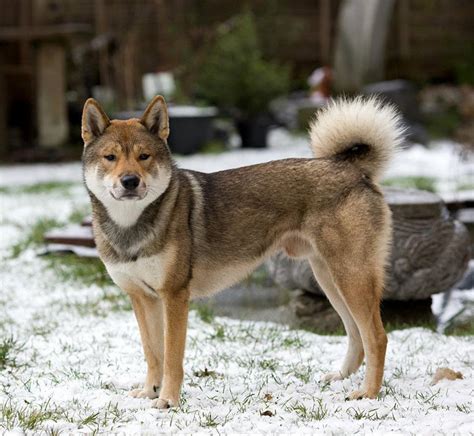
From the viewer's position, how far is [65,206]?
866cm

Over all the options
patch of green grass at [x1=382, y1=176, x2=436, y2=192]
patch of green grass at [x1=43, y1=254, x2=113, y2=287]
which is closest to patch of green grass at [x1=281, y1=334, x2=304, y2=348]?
patch of green grass at [x1=43, y1=254, x2=113, y2=287]

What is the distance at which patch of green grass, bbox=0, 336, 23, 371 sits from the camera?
12.6ft

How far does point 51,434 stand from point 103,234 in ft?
2.90

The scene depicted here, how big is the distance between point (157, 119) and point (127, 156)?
283mm

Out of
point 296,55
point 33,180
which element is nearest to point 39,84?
point 33,180

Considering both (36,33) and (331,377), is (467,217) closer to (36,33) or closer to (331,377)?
(331,377)

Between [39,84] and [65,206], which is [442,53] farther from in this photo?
[65,206]

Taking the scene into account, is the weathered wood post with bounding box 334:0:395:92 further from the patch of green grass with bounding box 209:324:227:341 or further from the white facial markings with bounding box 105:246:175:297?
the white facial markings with bounding box 105:246:175:297

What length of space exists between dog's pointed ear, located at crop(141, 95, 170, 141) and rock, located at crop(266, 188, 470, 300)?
1.67 meters

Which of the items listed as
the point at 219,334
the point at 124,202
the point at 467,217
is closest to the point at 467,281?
the point at 467,217

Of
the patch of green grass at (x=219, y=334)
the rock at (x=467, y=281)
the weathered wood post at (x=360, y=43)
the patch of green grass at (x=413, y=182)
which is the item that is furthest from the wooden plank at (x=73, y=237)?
the weathered wood post at (x=360, y=43)

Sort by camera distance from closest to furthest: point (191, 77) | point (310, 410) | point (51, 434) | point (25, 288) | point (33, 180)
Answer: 1. point (51, 434)
2. point (310, 410)
3. point (25, 288)
4. point (33, 180)
5. point (191, 77)

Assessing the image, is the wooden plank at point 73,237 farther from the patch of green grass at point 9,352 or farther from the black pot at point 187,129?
the black pot at point 187,129

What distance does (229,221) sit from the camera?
354 cm
